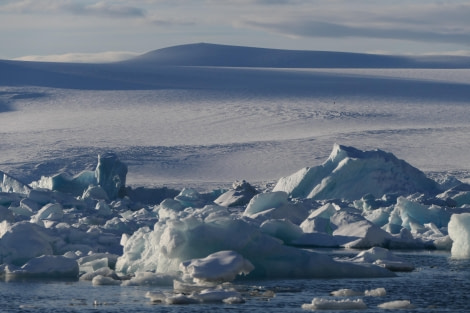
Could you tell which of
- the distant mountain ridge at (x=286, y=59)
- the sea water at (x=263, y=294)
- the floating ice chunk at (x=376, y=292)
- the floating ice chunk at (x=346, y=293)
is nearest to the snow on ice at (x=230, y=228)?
the sea water at (x=263, y=294)

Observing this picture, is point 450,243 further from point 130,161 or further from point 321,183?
point 130,161

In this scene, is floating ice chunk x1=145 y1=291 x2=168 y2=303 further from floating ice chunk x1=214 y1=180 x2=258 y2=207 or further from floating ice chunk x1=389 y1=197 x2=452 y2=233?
floating ice chunk x1=214 y1=180 x2=258 y2=207

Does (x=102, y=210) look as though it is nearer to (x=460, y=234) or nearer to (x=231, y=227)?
(x=460, y=234)

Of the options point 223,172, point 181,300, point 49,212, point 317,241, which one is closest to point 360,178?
point 317,241

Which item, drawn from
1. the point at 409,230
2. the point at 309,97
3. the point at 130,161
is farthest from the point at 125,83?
the point at 409,230

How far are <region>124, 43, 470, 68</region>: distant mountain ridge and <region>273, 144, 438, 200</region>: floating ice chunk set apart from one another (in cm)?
4198

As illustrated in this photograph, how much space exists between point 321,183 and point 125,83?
80.4 feet

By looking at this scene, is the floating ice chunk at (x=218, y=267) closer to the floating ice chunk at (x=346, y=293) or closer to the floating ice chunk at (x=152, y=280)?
the floating ice chunk at (x=152, y=280)

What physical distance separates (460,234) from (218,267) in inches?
204

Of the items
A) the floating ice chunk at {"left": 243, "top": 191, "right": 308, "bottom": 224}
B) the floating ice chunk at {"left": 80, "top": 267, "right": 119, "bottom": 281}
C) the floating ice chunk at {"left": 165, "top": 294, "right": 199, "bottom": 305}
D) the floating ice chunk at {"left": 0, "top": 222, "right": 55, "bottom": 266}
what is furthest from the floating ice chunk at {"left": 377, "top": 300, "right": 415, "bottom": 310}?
the floating ice chunk at {"left": 243, "top": 191, "right": 308, "bottom": 224}

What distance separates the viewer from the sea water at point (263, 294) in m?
11.0

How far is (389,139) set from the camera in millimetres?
35875

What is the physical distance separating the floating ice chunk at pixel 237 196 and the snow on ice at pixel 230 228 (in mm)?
37

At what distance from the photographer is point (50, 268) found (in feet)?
44.1
